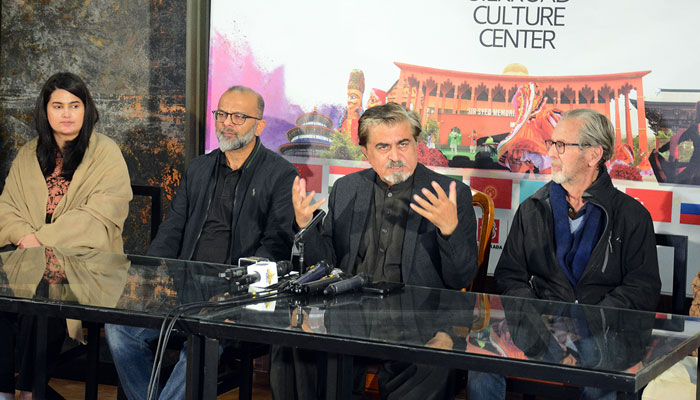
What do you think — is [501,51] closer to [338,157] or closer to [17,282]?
[338,157]

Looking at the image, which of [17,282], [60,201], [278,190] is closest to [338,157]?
[278,190]

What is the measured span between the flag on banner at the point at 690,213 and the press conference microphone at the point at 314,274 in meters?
1.92

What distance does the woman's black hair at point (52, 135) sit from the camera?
4.12 m

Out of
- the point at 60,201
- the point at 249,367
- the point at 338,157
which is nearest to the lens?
the point at 249,367

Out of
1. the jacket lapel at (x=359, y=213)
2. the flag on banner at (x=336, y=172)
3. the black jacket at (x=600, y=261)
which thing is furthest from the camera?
the flag on banner at (x=336, y=172)

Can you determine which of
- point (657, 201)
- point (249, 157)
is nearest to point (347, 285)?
point (249, 157)

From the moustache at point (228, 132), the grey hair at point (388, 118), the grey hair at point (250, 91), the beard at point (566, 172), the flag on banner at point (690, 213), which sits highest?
the grey hair at point (250, 91)

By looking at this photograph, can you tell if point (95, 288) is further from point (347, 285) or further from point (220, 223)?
point (220, 223)

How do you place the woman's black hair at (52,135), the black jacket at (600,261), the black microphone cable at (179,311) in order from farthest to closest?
the woman's black hair at (52,135) < the black jacket at (600,261) < the black microphone cable at (179,311)

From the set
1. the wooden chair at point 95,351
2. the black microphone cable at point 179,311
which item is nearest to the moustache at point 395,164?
A: the black microphone cable at point 179,311

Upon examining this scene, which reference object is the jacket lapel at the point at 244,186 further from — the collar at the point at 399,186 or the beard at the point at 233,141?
the collar at the point at 399,186

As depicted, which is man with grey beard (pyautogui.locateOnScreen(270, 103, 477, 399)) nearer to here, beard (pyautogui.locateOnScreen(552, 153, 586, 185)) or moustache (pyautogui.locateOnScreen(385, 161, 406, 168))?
moustache (pyautogui.locateOnScreen(385, 161, 406, 168))

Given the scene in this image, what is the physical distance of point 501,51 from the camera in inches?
157

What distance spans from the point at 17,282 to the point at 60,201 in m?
1.51
